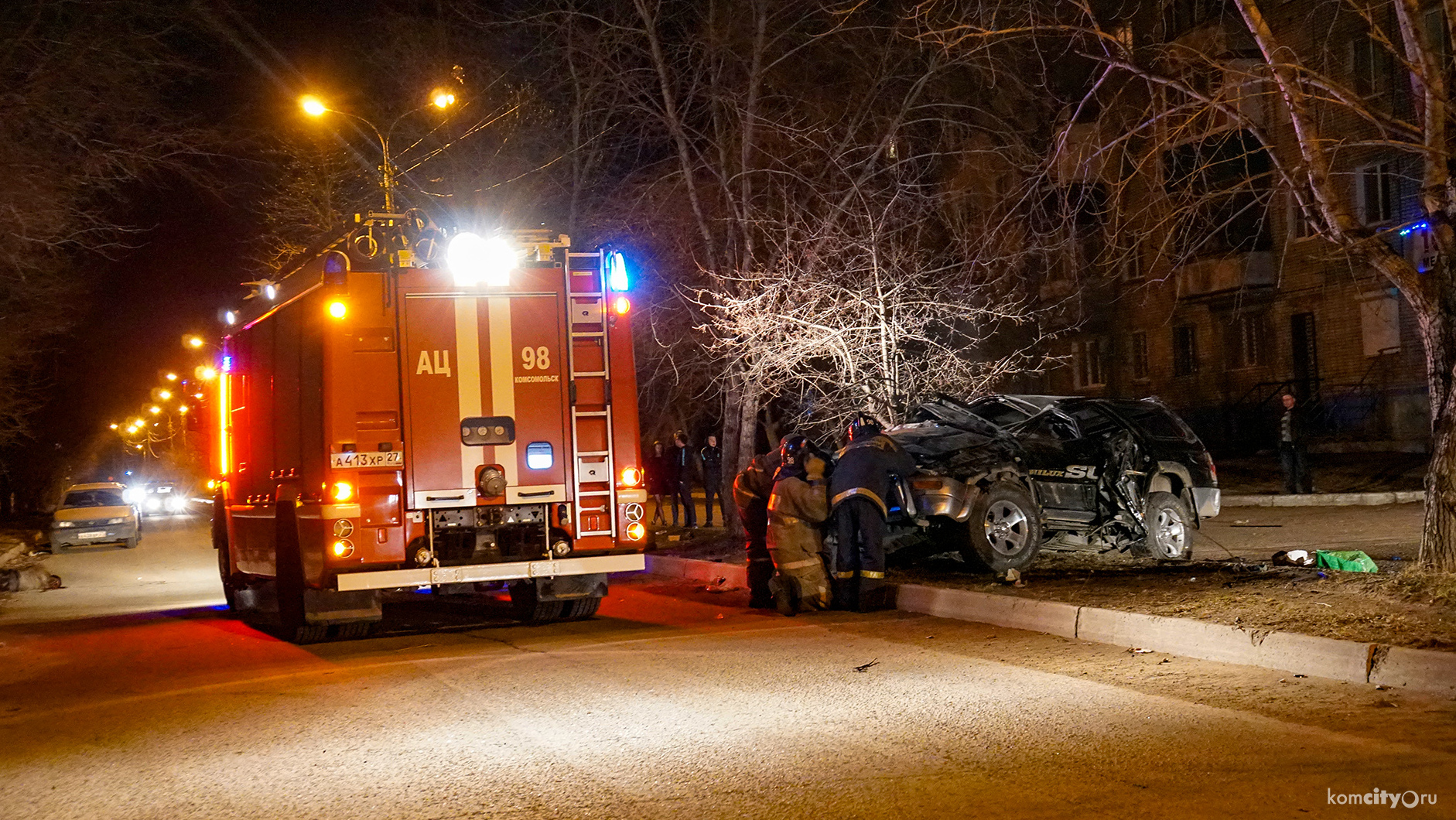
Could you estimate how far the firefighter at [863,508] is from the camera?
11.4m

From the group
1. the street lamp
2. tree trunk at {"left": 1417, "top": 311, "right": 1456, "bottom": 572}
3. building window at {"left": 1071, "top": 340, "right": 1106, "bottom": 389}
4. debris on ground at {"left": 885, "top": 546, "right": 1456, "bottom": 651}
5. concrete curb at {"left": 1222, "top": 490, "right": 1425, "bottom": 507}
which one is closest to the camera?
debris on ground at {"left": 885, "top": 546, "right": 1456, "bottom": 651}

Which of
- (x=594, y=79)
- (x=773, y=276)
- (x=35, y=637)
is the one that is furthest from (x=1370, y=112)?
(x=35, y=637)

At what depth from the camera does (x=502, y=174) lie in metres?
22.0

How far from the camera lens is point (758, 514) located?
12.4 m

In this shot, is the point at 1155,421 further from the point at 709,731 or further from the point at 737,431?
the point at 709,731

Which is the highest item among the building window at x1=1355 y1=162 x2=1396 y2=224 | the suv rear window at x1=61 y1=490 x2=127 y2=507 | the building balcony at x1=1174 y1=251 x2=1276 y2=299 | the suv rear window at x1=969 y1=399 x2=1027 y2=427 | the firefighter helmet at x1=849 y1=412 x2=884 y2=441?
the building window at x1=1355 y1=162 x2=1396 y2=224

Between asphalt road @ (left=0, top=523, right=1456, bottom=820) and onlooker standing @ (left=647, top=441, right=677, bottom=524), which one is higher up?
onlooker standing @ (left=647, top=441, right=677, bottom=524)

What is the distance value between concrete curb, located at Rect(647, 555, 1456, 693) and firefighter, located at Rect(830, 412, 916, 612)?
53 centimetres

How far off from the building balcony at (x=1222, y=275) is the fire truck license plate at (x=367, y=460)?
2377cm

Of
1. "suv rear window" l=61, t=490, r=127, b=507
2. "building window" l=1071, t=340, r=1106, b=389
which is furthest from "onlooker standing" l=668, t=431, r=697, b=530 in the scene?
"building window" l=1071, t=340, r=1106, b=389

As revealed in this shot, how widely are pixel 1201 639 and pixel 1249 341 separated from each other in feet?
85.6

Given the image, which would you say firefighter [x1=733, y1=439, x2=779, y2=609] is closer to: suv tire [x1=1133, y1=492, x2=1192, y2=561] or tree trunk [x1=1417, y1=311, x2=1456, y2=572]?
suv tire [x1=1133, y1=492, x2=1192, y2=561]

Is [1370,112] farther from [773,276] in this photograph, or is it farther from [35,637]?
[35,637]

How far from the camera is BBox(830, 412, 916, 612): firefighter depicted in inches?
448
